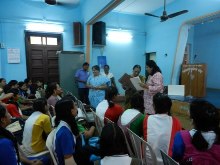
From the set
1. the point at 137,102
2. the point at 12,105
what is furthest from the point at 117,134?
the point at 12,105

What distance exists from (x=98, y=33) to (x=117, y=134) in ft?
16.3

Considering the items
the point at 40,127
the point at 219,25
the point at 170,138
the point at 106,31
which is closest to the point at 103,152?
the point at 170,138

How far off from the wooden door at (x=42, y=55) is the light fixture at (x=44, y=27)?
0.15 meters

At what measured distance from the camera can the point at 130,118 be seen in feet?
5.78

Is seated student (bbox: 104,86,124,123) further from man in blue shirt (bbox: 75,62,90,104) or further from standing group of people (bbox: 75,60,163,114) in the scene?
man in blue shirt (bbox: 75,62,90,104)

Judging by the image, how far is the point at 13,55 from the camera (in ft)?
16.4

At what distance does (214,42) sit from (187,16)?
2.07 m

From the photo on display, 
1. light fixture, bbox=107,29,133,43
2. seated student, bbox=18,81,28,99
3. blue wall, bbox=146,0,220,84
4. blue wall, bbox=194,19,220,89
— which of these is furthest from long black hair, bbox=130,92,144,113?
blue wall, bbox=194,19,220,89

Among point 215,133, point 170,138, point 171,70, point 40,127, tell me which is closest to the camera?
point 215,133

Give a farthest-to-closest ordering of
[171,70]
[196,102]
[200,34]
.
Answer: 1. [200,34]
2. [171,70]
3. [196,102]

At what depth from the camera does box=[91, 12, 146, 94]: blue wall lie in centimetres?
634

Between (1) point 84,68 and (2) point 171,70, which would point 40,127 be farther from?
(2) point 171,70

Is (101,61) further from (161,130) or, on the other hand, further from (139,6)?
(161,130)

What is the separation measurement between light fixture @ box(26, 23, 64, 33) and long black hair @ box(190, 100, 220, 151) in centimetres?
514
